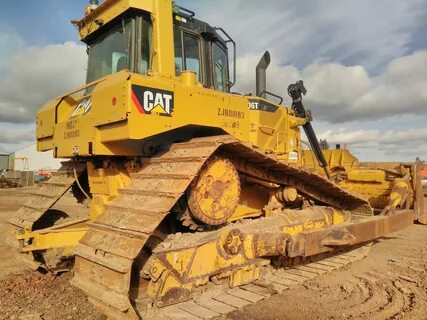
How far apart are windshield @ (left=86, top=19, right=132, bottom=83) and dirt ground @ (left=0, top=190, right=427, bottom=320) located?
272 centimetres

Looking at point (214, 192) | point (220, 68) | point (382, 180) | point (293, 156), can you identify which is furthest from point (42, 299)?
point (382, 180)

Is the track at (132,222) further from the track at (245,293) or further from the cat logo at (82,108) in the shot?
the cat logo at (82,108)

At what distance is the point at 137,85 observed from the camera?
379 centimetres

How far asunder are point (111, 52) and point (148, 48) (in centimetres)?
79

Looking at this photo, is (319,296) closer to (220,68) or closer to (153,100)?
(153,100)

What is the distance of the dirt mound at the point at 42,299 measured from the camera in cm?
427

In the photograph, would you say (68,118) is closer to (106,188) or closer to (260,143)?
(106,188)

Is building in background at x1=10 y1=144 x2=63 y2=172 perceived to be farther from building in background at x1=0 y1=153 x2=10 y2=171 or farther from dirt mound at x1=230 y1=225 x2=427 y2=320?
dirt mound at x1=230 y1=225 x2=427 y2=320

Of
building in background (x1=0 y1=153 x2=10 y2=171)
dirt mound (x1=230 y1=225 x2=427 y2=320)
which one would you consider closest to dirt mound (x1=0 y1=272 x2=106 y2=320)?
dirt mound (x1=230 y1=225 x2=427 y2=320)

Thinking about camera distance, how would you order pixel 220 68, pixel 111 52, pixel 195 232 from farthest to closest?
pixel 220 68 < pixel 111 52 < pixel 195 232

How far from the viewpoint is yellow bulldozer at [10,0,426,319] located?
12.0 ft

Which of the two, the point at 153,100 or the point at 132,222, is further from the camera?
the point at 153,100

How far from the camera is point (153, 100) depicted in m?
3.85

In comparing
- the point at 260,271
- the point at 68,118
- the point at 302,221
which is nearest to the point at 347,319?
the point at 260,271
